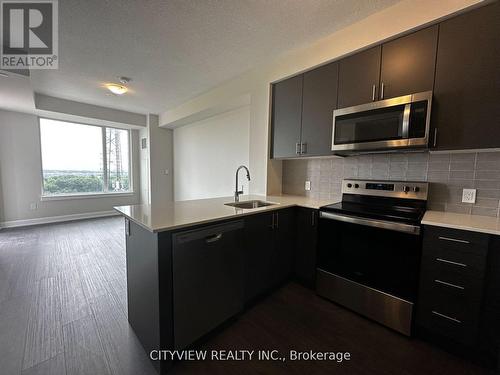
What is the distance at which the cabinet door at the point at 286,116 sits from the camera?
2418mm

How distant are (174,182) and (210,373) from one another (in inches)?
188

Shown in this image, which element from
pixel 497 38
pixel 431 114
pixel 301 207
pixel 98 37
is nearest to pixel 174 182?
pixel 98 37

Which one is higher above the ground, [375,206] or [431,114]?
[431,114]

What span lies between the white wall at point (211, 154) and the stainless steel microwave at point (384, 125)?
6.00 feet

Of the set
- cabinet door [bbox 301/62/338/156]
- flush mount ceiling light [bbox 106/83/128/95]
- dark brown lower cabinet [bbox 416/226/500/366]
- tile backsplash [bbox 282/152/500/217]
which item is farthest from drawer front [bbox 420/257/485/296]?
flush mount ceiling light [bbox 106/83/128/95]

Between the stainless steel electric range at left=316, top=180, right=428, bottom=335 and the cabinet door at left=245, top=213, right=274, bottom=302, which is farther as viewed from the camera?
the cabinet door at left=245, top=213, right=274, bottom=302

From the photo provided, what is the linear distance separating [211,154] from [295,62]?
247cm

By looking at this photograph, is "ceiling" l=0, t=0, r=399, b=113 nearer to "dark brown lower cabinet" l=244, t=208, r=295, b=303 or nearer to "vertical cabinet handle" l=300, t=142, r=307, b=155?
"vertical cabinet handle" l=300, t=142, r=307, b=155

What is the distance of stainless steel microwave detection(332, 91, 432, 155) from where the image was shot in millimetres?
1565

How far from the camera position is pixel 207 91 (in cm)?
362

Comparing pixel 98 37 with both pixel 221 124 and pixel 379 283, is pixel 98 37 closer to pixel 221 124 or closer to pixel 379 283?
pixel 221 124

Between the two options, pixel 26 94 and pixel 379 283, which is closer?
pixel 379 283

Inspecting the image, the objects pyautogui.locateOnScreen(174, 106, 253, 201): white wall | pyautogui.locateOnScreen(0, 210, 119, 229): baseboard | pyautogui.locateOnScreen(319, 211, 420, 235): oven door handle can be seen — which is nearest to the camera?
pyautogui.locateOnScreen(319, 211, 420, 235): oven door handle

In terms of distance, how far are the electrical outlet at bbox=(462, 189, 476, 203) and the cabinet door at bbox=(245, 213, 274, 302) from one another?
155 cm
